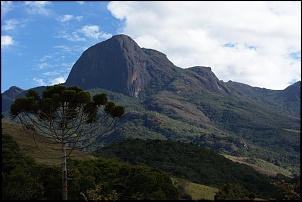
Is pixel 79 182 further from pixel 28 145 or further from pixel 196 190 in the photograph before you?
pixel 28 145

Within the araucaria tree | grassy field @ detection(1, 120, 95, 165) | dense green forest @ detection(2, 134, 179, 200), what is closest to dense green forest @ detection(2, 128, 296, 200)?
dense green forest @ detection(2, 134, 179, 200)

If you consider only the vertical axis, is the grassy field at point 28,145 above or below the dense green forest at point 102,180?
above

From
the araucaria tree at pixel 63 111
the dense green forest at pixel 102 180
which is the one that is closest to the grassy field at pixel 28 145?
the dense green forest at pixel 102 180

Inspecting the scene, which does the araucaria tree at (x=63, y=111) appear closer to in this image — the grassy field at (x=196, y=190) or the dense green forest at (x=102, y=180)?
the dense green forest at (x=102, y=180)

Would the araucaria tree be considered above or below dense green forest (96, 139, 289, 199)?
above

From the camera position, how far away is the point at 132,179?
41.9 m

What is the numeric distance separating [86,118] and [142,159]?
244 feet

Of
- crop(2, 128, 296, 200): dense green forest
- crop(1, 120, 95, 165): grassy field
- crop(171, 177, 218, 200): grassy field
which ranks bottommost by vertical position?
crop(171, 177, 218, 200): grassy field

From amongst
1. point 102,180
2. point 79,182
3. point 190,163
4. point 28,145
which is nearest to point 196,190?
point 102,180

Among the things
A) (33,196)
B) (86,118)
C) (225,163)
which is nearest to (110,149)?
(225,163)

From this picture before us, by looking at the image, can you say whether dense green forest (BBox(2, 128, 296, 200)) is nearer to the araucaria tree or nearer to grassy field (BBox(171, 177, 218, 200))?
grassy field (BBox(171, 177, 218, 200))

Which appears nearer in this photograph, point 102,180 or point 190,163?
point 102,180

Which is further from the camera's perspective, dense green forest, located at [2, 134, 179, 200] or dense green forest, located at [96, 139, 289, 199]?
dense green forest, located at [96, 139, 289, 199]

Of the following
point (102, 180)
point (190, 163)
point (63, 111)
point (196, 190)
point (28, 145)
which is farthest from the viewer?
point (190, 163)
